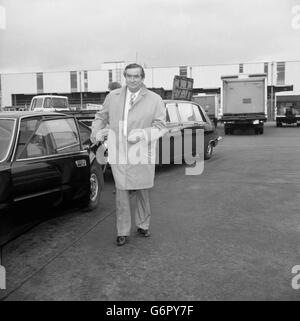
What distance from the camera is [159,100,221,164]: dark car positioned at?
9.09m

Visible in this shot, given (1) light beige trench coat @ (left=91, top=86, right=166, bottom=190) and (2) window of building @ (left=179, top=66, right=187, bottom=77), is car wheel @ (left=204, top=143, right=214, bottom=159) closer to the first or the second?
(1) light beige trench coat @ (left=91, top=86, right=166, bottom=190)

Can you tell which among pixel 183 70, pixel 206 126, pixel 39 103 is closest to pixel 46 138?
pixel 206 126

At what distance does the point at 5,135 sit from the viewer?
4.30 metres

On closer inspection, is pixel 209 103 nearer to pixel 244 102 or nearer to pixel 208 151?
pixel 244 102

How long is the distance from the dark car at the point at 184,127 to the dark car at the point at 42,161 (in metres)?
3.57

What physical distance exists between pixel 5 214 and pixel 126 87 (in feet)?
5.60

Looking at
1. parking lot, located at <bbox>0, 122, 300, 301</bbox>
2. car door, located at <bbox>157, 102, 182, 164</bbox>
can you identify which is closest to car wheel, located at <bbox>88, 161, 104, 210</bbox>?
parking lot, located at <bbox>0, 122, 300, 301</bbox>

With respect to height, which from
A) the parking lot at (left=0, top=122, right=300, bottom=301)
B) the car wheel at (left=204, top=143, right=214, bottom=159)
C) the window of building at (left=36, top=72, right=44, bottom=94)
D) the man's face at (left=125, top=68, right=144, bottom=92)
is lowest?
the parking lot at (left=0, top=122, right=300, bottom=301)

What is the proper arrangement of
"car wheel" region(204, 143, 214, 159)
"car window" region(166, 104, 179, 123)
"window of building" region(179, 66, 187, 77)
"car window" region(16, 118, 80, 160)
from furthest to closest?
"window of building" region(179, 66, 187, 77)
"car wheel" region(204, 143, 214, 159)
"car window" region(166, 104, 179, 123)
"car window" region(16, 118, 80, 160)

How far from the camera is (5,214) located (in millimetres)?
3771

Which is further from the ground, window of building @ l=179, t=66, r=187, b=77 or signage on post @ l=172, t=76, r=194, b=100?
window of building @ l=179, t=66, r=187, b=77

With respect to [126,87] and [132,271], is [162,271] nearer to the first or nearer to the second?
[132,271]

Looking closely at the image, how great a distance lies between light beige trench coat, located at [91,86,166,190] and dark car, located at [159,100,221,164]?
13.8 ft

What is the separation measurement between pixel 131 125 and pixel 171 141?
4762mm
